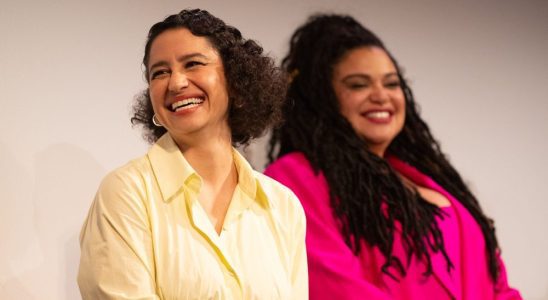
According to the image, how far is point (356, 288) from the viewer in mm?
1617

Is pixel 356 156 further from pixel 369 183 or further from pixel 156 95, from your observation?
pixel 156 95

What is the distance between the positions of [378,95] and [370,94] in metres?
0.02

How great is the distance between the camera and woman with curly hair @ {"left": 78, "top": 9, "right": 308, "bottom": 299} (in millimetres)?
1225

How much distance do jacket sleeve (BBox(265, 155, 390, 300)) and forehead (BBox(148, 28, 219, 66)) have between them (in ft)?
1.66

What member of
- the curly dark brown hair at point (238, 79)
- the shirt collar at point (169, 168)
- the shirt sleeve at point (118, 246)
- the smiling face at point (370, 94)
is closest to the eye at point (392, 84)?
the smiling face at point (370, 94)

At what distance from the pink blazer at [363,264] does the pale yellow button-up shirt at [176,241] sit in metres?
0.23

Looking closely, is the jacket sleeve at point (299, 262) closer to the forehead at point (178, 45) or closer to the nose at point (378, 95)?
the forehead at point (178, 45)

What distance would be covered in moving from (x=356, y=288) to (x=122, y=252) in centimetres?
59

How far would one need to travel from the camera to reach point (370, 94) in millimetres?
1885

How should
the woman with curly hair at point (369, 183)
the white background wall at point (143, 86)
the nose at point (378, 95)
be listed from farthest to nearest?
the nose at point (378, 95), the woman with curly hair at point (369, 183), the white background wall at point (143, 86)

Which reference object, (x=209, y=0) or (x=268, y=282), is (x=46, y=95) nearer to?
(x=209, y=0)

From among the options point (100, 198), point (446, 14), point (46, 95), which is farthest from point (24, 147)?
point (446, 14)

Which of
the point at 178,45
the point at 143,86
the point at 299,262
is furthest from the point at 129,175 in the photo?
the point at 143,86

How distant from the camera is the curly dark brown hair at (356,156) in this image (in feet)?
5.70
